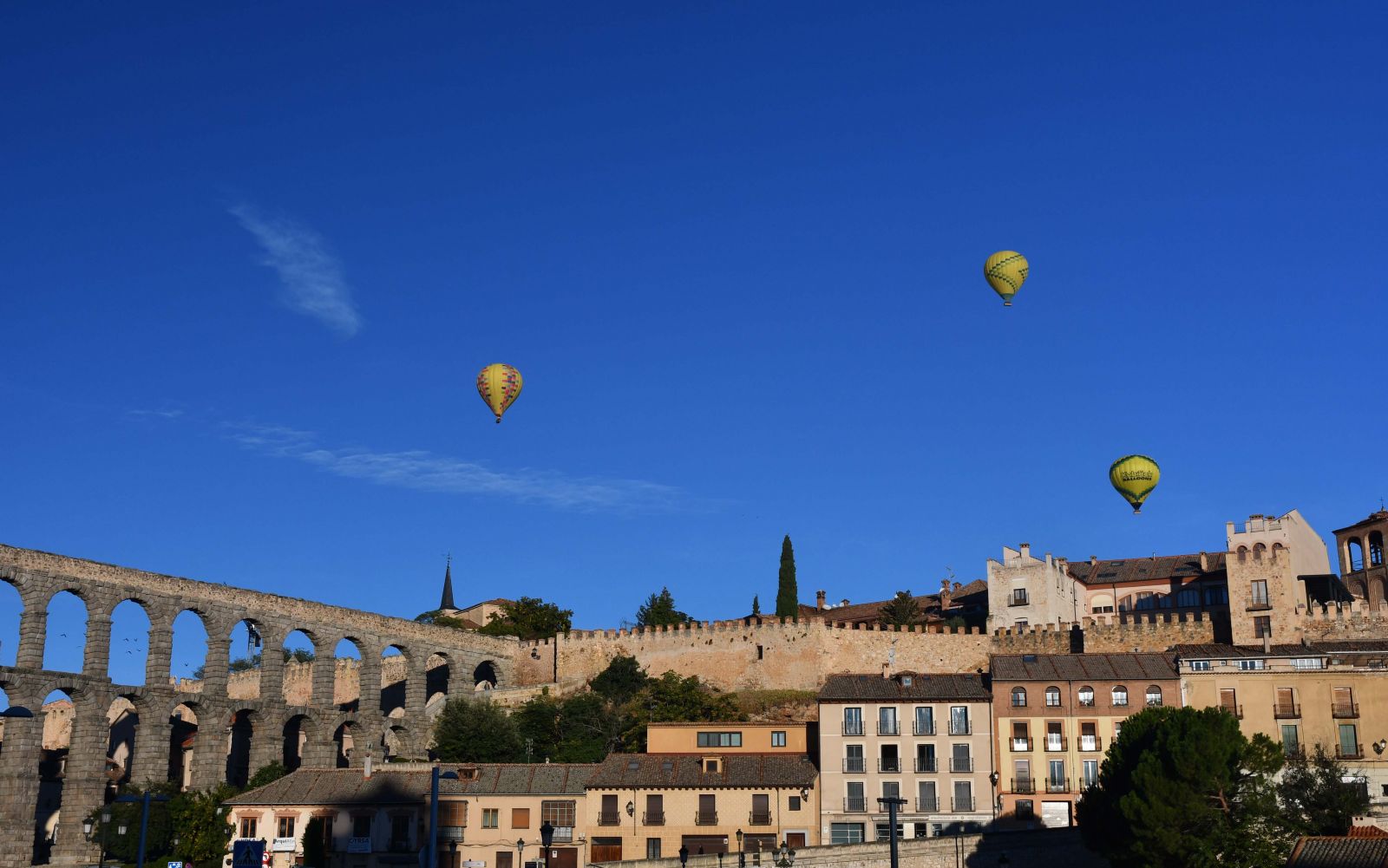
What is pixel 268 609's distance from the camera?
92.2 metres

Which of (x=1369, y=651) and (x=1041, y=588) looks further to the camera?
(x=1041, y=588)

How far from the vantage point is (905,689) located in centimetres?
7462

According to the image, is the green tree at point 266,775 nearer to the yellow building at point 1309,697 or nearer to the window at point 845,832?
the window at point 845,832

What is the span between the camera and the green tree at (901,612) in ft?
343

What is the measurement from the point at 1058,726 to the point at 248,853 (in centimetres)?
3857

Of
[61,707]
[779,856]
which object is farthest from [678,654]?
[61,707]

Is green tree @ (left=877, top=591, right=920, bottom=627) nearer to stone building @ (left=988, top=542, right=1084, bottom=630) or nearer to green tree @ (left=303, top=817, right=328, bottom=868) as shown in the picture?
stone building @ (left=988, top=542, right=1084, bottom=630)

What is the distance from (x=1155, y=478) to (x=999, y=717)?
24966 millimetres

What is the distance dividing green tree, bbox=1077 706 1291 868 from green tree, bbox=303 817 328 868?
112 ft

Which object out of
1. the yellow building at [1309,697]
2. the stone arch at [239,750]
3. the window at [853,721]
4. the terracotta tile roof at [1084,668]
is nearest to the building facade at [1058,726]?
the terracotta tile roof at [1084,668]

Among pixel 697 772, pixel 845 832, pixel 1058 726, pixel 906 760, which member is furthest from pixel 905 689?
pixel 697 772

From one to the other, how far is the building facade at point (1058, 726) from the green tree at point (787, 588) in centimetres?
3354

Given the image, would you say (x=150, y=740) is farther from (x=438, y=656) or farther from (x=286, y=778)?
(x=438, y=656)

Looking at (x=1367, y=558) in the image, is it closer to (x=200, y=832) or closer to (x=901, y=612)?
(x=901, y=612)
